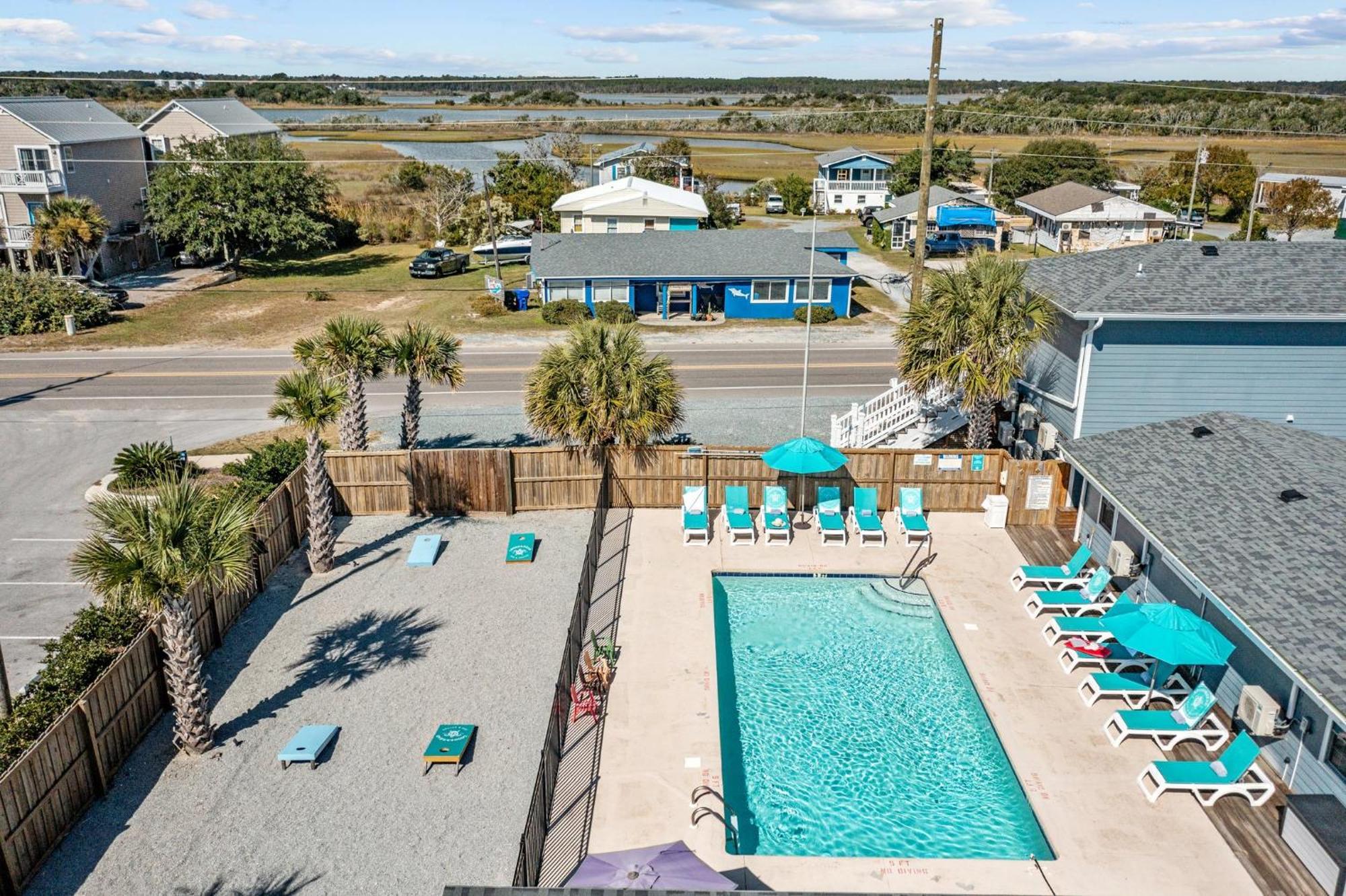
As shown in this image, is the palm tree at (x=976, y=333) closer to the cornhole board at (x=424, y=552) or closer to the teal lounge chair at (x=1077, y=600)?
the teal lounge chair at (x=1077, y=600)

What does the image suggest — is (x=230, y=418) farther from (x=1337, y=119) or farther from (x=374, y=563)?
(x=1337, y=119)

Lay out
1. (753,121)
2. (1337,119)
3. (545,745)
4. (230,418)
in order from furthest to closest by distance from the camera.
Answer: (753,121) → (1337,119) → (230,418) → (545,745)

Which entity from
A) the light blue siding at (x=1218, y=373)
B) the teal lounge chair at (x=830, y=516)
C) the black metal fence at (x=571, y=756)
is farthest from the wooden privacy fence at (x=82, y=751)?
the light blue siding at (x=1218, y=373)

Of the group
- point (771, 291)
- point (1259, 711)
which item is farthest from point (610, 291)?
point (1259, 711)

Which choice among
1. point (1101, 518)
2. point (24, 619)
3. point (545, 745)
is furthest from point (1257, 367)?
point (24, 619)

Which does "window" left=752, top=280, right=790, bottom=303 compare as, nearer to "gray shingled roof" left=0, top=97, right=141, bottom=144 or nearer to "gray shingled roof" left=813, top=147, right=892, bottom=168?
"gray shingled roof" left=0, top=97, right=141, bottom=144

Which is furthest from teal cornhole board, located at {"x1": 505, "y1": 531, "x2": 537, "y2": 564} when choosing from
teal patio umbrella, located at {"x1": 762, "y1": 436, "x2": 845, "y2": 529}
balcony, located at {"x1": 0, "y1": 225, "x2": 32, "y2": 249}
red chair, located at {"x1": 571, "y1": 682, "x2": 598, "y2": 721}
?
balcony, located at {"x1": 0, "y1": 225, "x2": 32, "y2": 249}

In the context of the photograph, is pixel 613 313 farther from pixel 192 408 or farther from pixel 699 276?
pixel 192 408
